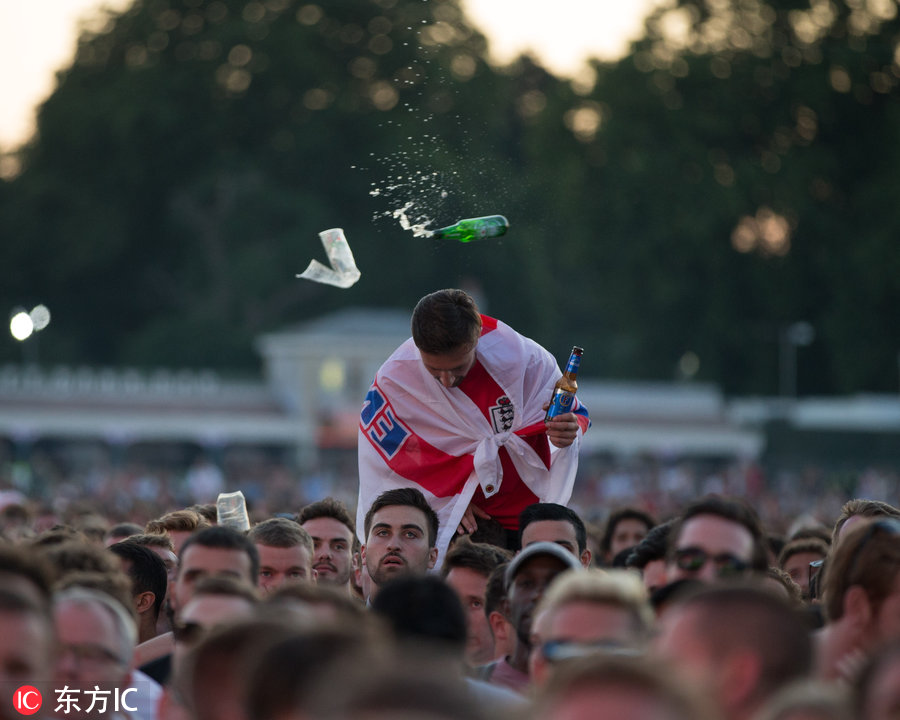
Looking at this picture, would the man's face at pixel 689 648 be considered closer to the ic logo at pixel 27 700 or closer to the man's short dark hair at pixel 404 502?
the ic logo at pixel 27 700

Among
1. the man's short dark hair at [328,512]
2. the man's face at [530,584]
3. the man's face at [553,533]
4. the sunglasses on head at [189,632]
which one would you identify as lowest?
the sunglasses on head at [189,632]

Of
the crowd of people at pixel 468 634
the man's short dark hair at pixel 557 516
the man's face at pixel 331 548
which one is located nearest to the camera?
the crowd of people at pixel 468 634

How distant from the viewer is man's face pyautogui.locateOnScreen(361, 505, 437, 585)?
791cm

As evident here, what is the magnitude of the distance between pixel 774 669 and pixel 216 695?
136cm

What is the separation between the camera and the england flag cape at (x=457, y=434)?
29.6 feet

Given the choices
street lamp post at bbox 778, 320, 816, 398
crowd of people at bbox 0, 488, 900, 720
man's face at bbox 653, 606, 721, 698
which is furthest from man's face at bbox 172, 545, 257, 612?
street lamp post at bbox 778, 320, 816, 398

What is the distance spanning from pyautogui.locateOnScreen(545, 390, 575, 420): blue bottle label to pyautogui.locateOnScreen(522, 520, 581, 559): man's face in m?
0.83

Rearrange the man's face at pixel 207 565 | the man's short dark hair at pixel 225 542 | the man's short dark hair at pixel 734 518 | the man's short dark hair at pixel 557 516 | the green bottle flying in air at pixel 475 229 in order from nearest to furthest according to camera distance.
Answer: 1. the man's short dark hair at pixel 734 518
2. the man's face at pixel 207 565
3. the man's short dark hair at pixel 225 542
4. the man's short dark hair at pixel 557 516
5. the green bottle flying in air at pixel 475 229

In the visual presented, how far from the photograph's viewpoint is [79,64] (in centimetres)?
6431

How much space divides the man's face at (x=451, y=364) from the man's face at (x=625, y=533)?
8.48 ft

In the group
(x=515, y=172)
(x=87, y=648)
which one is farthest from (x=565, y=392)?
(x=515, y=172)

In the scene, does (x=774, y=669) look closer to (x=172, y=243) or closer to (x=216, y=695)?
(x=216, y=695)

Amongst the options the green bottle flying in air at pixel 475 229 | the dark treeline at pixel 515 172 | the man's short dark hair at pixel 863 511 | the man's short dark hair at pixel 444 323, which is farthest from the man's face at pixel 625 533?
the dark treeline at pixel 515 172

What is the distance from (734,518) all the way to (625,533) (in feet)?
17.8
